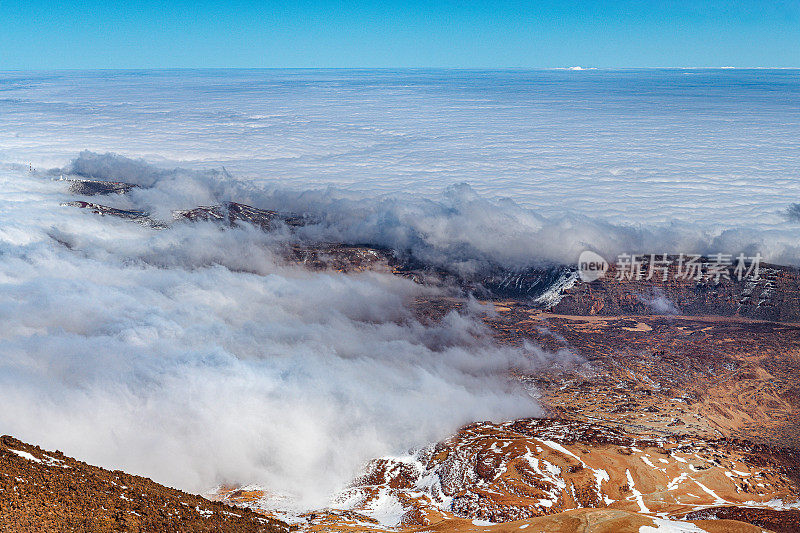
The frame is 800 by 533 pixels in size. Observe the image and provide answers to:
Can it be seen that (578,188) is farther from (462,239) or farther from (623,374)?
(623,374)

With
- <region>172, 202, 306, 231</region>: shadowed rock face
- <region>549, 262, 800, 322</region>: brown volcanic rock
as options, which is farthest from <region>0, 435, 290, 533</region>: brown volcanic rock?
<region>172, 202, 306, 231</region>: shadowed rock face

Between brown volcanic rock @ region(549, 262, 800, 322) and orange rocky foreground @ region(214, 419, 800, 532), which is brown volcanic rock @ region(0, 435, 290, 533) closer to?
orange rocky foreground @ region(214, 419, 800, 532)

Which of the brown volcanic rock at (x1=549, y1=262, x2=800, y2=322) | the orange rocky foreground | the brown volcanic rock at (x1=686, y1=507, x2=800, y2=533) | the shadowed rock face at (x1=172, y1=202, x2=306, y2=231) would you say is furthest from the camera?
the shadowed rock face at (x1=172, y1=202, x2=306, y2=231)

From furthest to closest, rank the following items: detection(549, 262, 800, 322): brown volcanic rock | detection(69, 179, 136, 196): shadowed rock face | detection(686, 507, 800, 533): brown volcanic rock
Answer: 1. detection(69, 179, 136, 196): shadowed rock face
2. detection(549, 262, 800, 322): brown volcanic rock
3. detection(686, 507, 800, 533): brown volcanic rock

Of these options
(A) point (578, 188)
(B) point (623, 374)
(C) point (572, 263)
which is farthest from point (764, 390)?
(A) point (578, 188)

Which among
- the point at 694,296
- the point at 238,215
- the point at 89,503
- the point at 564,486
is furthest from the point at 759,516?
the point at 238,215

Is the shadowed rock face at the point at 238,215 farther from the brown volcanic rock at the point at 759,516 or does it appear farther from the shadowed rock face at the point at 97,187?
the brown volcanic rock at the point at 759,516

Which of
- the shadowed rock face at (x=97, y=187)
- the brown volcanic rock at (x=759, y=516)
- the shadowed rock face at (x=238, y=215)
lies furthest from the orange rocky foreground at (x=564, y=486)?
the shadowed rock face at (x=97, y=187)

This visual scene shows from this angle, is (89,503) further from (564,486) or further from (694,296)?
(694,296)
